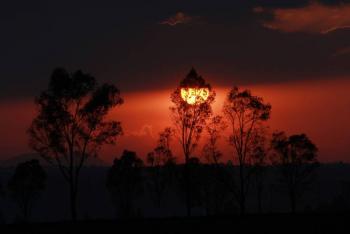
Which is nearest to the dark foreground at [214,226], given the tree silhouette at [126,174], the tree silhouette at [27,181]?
the tree silhouette at [27,181]

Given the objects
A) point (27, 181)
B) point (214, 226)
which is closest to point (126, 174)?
point (27, 181)

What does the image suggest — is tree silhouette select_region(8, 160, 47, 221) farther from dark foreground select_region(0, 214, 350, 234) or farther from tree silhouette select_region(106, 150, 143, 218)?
dark foreground select_region(0, 214, 350, 234)

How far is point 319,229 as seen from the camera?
3494 cm

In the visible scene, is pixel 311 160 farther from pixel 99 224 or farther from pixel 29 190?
pixel 99 224

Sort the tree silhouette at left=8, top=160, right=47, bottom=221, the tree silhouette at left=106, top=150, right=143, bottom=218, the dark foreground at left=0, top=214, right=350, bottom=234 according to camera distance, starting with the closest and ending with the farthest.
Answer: the dark foreground at left=0, top=214, right=350, bottom=234
the tree silhouette at left=8, top=160, right=47, bottom=221
the tree silhouette at left=106, top=150, right=143, bottom=218

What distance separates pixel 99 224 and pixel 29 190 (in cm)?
5974

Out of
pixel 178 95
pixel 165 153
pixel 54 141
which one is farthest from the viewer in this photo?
pixel 165 153

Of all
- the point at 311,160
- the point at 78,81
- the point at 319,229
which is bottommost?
the point at 319,229

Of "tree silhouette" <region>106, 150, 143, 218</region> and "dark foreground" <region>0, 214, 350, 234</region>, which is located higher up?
"tree silhouette" <region>106, 150, 143, 218</region>

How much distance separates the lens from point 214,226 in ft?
125

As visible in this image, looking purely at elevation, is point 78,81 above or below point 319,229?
above

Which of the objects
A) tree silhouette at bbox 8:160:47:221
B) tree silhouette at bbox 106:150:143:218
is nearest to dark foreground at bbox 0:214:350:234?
tree silhouette at bbox 8:160:47:221

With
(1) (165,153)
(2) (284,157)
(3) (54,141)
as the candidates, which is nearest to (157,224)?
(3) (54,141)

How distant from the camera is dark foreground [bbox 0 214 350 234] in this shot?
35.6 meters
